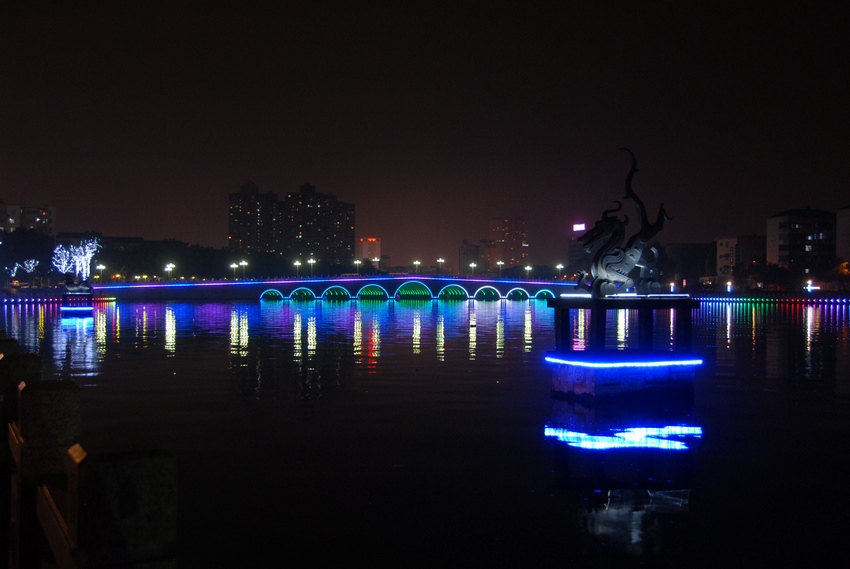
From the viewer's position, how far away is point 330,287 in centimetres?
12712

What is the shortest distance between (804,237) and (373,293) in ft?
236

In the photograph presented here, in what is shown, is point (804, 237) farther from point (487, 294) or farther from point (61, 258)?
point (61, 258)

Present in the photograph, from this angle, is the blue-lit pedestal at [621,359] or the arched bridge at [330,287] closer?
the blue-lit pedestal at [621,359]

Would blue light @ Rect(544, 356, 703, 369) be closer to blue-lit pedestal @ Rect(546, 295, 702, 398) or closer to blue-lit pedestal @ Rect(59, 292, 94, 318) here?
blue-lit pedestal @ Rect(546, 295, 702, 398)

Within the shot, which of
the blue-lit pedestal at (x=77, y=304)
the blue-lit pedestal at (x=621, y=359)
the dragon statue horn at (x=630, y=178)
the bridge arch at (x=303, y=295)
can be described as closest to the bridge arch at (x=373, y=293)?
the bridge arch at (x=303, y=295)

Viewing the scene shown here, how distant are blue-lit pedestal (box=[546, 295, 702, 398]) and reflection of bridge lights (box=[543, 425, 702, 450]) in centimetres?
124

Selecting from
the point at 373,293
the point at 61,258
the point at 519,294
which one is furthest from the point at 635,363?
the point at 373,293

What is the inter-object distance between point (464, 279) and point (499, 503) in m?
121

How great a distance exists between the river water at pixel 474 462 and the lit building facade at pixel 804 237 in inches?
4299

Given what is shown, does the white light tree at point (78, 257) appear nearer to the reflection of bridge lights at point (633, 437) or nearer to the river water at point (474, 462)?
the river water at point (474, 462)

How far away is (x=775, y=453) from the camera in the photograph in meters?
14.2

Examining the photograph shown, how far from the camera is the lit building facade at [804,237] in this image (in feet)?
419

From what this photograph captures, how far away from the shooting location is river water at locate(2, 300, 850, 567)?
9477mm

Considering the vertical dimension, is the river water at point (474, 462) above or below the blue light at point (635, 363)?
below
